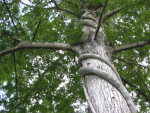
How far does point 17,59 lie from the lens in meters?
3.52

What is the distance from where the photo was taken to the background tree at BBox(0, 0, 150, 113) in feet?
8.19

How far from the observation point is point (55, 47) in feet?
7.98

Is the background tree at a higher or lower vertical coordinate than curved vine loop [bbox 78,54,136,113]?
higher

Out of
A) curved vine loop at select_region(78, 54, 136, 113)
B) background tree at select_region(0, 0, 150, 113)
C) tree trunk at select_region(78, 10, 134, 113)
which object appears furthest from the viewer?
background tree at select_region(0, 0, 150, 113)

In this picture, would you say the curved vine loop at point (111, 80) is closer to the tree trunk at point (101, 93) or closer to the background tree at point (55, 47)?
the tree trunk at point (101, 93)

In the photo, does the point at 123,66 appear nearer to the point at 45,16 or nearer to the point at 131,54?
the point at 131,54

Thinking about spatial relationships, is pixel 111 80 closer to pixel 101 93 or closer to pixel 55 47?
pixel 101 93

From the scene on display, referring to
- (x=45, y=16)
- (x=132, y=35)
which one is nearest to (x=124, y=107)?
(x=132, y=35)

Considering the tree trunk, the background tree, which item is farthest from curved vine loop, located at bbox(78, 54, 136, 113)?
the background tree

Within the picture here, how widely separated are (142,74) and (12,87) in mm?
3070

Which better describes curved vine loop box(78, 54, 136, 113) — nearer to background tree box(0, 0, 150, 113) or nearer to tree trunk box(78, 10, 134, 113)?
tree trunk box(78, 10, 134, 113)

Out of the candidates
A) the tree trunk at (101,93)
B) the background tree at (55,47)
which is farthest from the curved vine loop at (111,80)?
the background tree at (55,47)

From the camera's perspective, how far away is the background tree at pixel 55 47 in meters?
2.50

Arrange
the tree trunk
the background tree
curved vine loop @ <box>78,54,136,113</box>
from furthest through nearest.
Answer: the background tree, curved vine loop @ <box>78,54,136,113</box>, the tree trunk
